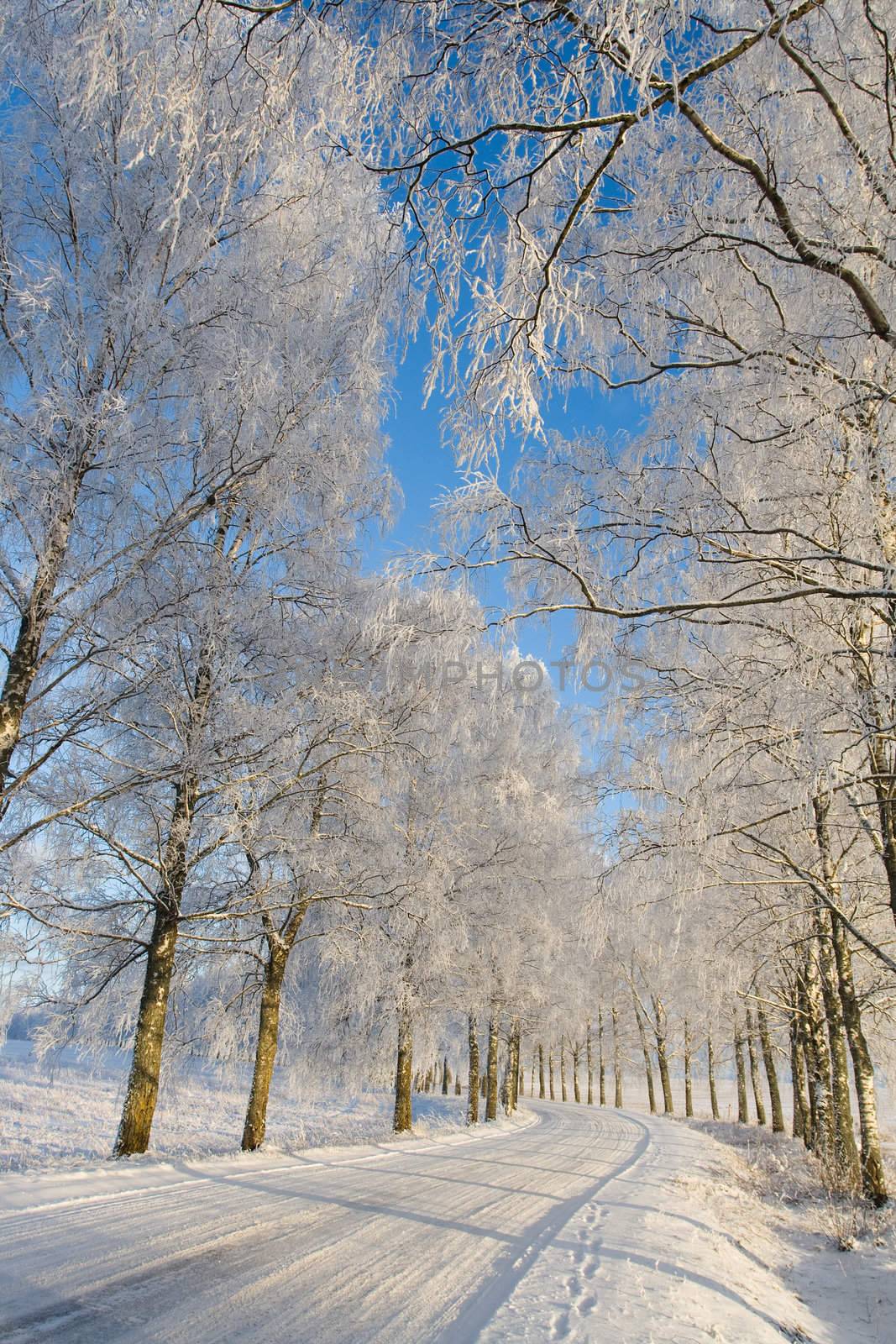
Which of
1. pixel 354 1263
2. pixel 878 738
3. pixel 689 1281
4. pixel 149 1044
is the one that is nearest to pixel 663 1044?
pixel 149 1044

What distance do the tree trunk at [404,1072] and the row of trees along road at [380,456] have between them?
3.78 metres

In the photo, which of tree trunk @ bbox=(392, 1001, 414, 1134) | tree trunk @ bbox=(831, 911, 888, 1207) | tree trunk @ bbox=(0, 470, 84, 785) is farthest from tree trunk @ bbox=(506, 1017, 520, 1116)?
tree trunk @ bbox=(0, 470, 84, 785)

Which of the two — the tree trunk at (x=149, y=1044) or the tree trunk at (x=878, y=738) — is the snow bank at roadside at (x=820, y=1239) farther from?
the tree trunk at (x=149, y=1044)

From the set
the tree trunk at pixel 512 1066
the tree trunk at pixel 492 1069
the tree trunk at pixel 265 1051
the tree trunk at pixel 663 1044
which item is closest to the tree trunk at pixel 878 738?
the tree trunk at pixel 265 1051

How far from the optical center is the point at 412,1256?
434cm

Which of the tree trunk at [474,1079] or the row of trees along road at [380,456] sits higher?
the row of trees along road at [380,456]

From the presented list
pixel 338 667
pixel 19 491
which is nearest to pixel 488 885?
pixel 338 667

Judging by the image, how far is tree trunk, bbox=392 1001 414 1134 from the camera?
13461 mm

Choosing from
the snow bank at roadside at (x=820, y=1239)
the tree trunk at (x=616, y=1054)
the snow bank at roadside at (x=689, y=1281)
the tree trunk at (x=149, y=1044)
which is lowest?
the tree trunk at (x=616, y=1054)

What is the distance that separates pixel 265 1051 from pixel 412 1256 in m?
6.34

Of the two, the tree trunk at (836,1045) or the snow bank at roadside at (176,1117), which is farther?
the snow bank at roadside at (176,1117)

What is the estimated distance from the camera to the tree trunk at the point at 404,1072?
13461 mm

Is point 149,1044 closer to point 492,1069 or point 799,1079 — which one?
point 492,1069

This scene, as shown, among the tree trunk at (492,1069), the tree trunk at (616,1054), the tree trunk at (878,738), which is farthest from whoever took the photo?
the tree trunk at (616,1054)
